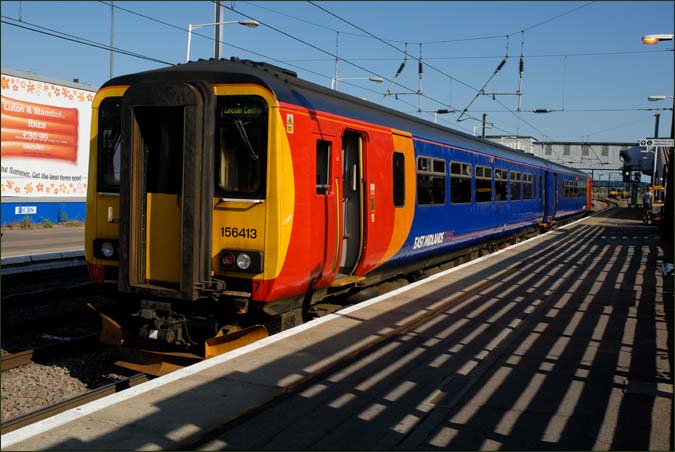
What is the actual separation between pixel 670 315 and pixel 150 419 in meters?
7.55

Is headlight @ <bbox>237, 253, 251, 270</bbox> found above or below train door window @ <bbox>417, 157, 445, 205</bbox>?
below

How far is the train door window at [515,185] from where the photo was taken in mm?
19491

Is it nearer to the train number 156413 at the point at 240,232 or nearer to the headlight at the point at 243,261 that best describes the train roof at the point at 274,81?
the train number 156413 at the point at 240,232

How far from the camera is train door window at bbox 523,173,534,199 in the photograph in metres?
21.5

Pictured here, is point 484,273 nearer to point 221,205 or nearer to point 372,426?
point 221,205

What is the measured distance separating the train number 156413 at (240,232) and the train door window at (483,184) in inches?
372

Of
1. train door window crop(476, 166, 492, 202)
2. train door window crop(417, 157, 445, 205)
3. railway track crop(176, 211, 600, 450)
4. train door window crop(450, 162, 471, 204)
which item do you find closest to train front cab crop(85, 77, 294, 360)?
railway track crop(176, 211, 600, 450)

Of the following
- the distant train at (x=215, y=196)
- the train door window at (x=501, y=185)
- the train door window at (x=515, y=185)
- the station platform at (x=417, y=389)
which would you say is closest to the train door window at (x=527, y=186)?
the train door window at (x=515, y=185)

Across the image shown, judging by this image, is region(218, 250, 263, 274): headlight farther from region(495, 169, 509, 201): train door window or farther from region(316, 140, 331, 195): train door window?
region(495, 169, 509, 201): train door window

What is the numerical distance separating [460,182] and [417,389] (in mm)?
8651

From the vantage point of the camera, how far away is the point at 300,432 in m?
4.80

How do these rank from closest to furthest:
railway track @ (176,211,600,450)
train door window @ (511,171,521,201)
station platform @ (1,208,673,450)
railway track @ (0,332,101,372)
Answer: station platform @ (1,208,673,450)
railway track @ (176,211,600,450)
railway track @ (0,332,101,372)
train door window @ (511,171,521,201)

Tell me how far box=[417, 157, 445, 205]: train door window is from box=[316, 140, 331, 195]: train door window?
11.7ft

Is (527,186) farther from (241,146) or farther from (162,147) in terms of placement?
(162,147)
